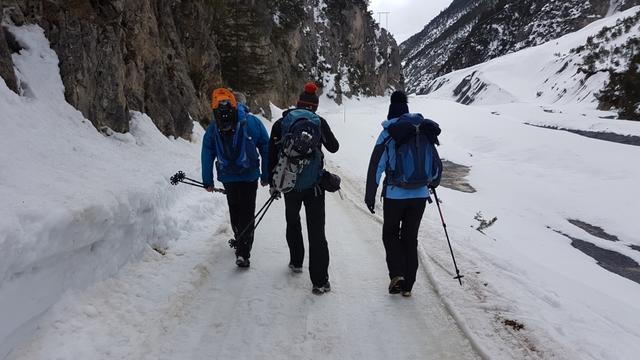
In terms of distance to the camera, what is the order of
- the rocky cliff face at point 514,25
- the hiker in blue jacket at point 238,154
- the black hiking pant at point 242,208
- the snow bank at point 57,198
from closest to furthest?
1. the snow bank at point 57,198
2. the hiker in blue jacket at point 238,154
3. the black hiking pant at point 242,208
4. the rocky cliff face at point 514,25

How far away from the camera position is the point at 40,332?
136 inches

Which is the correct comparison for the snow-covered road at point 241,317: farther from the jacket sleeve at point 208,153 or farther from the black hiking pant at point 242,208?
the jacket sleeve at point 208,153

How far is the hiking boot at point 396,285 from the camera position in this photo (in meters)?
4.88

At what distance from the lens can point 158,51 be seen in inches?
447

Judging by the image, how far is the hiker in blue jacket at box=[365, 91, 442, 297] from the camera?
15.2ft

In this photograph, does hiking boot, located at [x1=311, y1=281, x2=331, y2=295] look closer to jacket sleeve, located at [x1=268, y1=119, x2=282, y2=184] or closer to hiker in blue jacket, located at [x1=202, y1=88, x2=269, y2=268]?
hiker in blue jacket, located at [x1=202, y1=88, x2=269, y2=268]

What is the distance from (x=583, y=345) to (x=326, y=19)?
5625cm

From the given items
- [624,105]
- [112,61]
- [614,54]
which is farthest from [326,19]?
[112,61]

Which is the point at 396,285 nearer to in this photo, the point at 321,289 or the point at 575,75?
the point at 321,289

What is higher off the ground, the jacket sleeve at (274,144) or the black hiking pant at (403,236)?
the jacket sleeve at (274,144)

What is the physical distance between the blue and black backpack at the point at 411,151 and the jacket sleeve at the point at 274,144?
1.13 m

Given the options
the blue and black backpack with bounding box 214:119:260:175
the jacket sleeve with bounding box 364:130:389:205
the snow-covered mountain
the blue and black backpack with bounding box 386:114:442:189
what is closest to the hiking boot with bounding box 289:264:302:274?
the blue and black backpack with bounding box 214:119:260:175

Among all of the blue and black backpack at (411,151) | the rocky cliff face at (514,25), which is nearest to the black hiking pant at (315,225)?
the blue and black backpack at (411,151)

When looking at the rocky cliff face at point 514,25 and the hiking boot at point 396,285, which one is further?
the rocky cliff face at point 514,25
